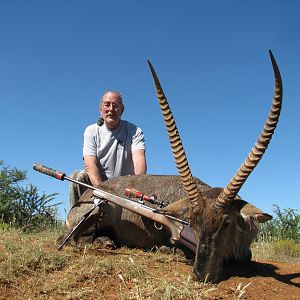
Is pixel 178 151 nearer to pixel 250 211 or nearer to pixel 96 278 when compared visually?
pixel 250 211

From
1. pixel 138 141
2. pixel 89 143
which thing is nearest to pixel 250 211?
pixel 138 141

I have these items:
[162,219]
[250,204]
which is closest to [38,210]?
[162,219]

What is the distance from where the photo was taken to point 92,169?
27.4 feet

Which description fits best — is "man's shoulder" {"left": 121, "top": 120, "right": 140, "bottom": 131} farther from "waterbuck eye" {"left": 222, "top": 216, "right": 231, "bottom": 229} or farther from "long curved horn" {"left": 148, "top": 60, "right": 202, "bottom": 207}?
"waterbuck eye" {"left": 222, "top": 216, "right": 231, "bottom": 229}

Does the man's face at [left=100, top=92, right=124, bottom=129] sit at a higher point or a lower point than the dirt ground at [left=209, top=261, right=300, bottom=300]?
higher

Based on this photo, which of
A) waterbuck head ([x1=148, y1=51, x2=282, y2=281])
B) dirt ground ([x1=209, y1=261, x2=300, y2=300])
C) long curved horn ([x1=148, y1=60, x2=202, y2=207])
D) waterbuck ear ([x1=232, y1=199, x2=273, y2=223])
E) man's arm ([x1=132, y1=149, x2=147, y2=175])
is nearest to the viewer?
dirt ground ([x1=209, y1=261, x2=300, y2=300])

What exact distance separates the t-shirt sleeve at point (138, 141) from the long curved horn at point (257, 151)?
3.72 meters

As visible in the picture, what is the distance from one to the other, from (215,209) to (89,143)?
4.00 m

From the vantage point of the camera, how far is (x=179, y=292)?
4492mm

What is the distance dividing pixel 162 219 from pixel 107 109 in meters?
3.26

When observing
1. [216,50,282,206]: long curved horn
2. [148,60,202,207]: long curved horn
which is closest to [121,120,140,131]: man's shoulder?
[148,60,202,207]: long curved horn

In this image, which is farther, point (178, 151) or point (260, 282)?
point (178, 151)

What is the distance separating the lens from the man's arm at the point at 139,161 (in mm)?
8570

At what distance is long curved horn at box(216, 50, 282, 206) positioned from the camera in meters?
4.58
